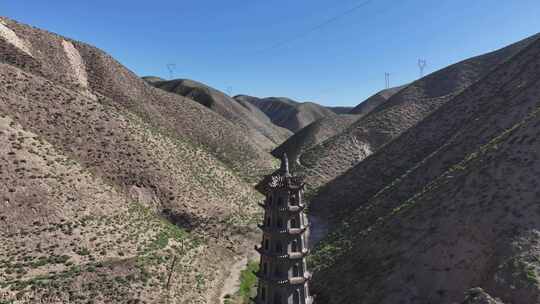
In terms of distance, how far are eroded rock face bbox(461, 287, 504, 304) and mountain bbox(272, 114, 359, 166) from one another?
86.4 metres

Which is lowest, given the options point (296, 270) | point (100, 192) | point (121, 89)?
point (296, 270)

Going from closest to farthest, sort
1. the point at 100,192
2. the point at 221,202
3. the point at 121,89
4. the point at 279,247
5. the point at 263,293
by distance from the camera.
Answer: the point at 279,247 → the point at 263,293 → the point at 100,192 → the point at 221,202 → the point at 121,89

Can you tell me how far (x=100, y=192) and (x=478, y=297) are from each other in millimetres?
43103

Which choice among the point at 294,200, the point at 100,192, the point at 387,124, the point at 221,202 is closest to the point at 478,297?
the point at 294,200

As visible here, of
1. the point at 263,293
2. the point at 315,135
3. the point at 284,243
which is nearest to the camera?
the point at 284,243

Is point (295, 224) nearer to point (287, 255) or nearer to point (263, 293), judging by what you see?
point (287, 255)

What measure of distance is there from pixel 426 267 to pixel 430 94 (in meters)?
99.3

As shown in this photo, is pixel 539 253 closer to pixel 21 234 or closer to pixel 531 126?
pixel 531 126

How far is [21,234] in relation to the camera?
34781mm

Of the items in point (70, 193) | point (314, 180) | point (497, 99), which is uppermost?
point (497, 99)

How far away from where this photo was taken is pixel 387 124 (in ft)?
307

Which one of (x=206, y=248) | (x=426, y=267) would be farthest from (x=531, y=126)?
(x=206, y=248)

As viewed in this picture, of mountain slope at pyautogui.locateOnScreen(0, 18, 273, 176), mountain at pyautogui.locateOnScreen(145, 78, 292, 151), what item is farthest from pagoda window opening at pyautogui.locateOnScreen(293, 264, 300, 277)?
mountain at pyautogui.locateOnScreen(145, 78, 292, 151)

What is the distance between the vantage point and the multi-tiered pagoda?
22.0 m
